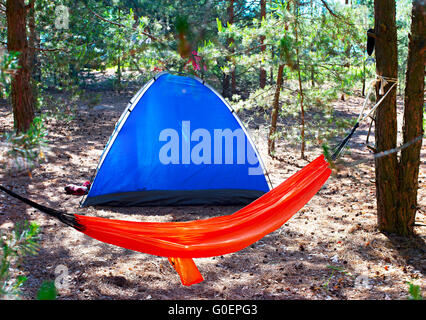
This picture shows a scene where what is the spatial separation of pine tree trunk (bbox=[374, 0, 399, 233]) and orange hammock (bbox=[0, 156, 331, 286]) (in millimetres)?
477

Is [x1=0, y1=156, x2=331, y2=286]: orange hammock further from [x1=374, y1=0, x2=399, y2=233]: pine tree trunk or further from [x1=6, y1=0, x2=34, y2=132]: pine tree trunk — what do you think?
[x1=6, y1=0, x2=34, y2=132]: pine tree trunk

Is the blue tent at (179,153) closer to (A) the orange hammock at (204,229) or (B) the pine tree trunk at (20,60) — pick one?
(B) the pine tree trunk at (20,60)

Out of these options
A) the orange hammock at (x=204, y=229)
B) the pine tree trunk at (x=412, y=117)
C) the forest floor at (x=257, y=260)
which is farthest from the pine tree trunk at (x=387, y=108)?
the orange hammock at (x=204, y=229)

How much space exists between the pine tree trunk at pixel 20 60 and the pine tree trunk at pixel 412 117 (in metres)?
3.41

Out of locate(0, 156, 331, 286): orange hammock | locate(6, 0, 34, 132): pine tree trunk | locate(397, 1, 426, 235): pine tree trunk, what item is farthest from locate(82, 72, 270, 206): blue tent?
locate(397, 1, 426, 235): pine tree trunk

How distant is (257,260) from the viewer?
285 centimetres

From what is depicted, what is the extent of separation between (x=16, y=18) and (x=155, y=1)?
5369 millimetres

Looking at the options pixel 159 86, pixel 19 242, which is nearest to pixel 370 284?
pixel 19 242

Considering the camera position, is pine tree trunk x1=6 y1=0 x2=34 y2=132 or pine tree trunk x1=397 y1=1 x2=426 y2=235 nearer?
pine tree trunk x1=397 y1=1 x2=426 y2=235

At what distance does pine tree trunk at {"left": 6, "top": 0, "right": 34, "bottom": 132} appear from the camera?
435 cm

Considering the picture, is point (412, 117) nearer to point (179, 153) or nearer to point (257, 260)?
point (257, 260)

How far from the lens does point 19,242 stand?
126 cm
